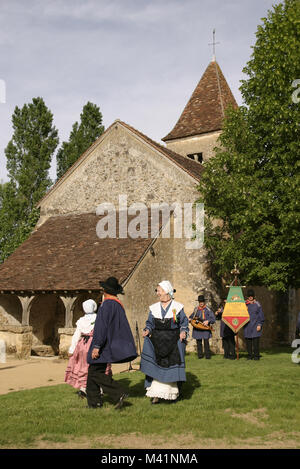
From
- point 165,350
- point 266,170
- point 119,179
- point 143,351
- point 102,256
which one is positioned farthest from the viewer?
point 119,179

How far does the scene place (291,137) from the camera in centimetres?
1286

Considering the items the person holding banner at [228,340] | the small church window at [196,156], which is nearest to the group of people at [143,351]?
the person holding banner at [228,340]

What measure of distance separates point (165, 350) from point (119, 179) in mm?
12461

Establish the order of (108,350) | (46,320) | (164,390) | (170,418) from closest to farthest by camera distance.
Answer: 1. (170,418)
2. (108,350)
3. (164,390)
4. (46,320)

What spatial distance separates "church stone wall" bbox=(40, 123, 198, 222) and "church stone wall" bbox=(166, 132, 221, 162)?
489cm

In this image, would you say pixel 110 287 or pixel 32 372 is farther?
pixel 32 372

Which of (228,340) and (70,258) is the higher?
(70,258)

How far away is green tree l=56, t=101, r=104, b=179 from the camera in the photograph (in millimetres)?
31031

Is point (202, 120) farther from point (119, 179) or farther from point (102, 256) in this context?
point (102, 256)

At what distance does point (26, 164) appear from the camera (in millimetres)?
28547

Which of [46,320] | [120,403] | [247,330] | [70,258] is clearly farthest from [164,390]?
[46,320]
